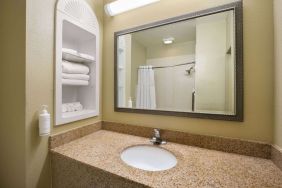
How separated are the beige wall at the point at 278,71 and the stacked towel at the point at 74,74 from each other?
130 cm

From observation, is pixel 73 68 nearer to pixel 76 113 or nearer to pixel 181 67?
pixel 76 113

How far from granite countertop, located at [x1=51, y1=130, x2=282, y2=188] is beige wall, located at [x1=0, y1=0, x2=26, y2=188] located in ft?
0.73

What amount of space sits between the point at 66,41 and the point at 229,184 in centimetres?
148

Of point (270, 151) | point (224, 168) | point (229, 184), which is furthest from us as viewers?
point (270, 151)

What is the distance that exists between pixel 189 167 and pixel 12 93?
→ 1101 millimetres

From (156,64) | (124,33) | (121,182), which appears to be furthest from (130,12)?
(121,182)

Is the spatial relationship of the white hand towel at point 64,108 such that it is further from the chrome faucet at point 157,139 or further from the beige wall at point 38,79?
the chrome faucet at point 157,139

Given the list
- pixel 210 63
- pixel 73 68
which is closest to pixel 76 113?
pixel 73 68

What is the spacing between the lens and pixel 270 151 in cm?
84

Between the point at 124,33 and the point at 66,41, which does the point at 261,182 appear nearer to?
the point at 124,33

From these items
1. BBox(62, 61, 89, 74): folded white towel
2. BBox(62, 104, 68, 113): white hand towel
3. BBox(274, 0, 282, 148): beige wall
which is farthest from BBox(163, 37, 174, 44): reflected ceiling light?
BBox(62, 104, 68, 113): white hand towel

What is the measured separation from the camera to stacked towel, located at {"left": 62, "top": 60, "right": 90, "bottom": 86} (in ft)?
3.62

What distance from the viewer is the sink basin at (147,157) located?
99 centimetres

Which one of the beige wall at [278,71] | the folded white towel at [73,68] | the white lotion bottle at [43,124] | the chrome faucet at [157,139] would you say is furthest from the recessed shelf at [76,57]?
the beige wall at [278,71]
